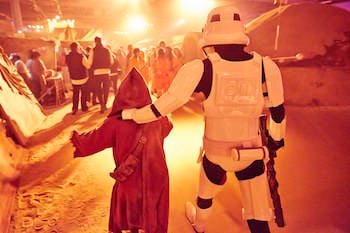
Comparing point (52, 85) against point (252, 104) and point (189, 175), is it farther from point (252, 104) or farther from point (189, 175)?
point (252, 104)

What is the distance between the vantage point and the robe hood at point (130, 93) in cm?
193

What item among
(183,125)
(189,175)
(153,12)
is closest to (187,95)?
(189,175)

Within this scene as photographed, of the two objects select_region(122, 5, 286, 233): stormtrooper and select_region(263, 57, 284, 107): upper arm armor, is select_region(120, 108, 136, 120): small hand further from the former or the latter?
select_region(263, 57, 284, 107): upper arm armor

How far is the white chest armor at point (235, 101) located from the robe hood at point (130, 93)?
1.57 feet

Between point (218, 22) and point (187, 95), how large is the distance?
0.56 meters

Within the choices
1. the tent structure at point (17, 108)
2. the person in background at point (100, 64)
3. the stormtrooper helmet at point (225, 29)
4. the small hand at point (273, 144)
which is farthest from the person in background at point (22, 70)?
the small hand at point (273, 144)

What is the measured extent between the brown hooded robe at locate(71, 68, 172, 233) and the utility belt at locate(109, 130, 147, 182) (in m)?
0.03

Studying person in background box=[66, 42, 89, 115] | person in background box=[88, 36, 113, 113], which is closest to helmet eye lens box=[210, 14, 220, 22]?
person in background box=[88, 36, 113, 113]

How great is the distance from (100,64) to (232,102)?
5247mm

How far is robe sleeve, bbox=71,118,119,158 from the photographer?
74.0 inches

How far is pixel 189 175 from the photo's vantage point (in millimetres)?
3787

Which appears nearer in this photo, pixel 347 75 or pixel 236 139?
pixel 236 139

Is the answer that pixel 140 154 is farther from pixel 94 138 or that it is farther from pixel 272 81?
pixel 272 81

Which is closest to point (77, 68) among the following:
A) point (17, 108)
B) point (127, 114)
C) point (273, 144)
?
point (17, 108)
